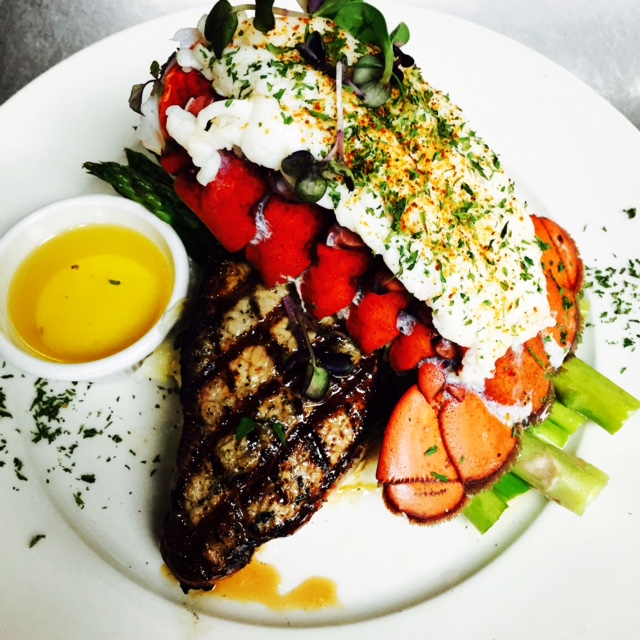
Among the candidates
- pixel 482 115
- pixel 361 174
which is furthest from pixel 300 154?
pixel 482 115

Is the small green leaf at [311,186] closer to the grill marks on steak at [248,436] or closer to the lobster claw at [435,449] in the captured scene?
the grill marks on steak at [248,436]

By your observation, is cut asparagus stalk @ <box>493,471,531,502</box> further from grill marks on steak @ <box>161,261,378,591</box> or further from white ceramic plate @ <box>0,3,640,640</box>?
grill marks on steak @ <box>161,261,378,591</box>

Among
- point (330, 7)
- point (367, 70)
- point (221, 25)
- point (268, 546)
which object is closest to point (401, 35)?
point (330, 7)

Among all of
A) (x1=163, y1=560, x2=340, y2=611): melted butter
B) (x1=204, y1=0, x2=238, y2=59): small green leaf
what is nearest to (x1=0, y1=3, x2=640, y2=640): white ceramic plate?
(x1=163, y1=560, x2=340, y2=611): melted butter

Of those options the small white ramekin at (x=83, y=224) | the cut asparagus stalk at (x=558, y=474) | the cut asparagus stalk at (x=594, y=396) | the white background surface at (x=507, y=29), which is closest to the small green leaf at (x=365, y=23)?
the small white ramekin at (x=83, y=224)

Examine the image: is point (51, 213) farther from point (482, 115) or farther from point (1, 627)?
point (482, 115)

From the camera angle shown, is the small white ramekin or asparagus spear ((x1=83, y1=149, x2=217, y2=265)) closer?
the small white ramekin
